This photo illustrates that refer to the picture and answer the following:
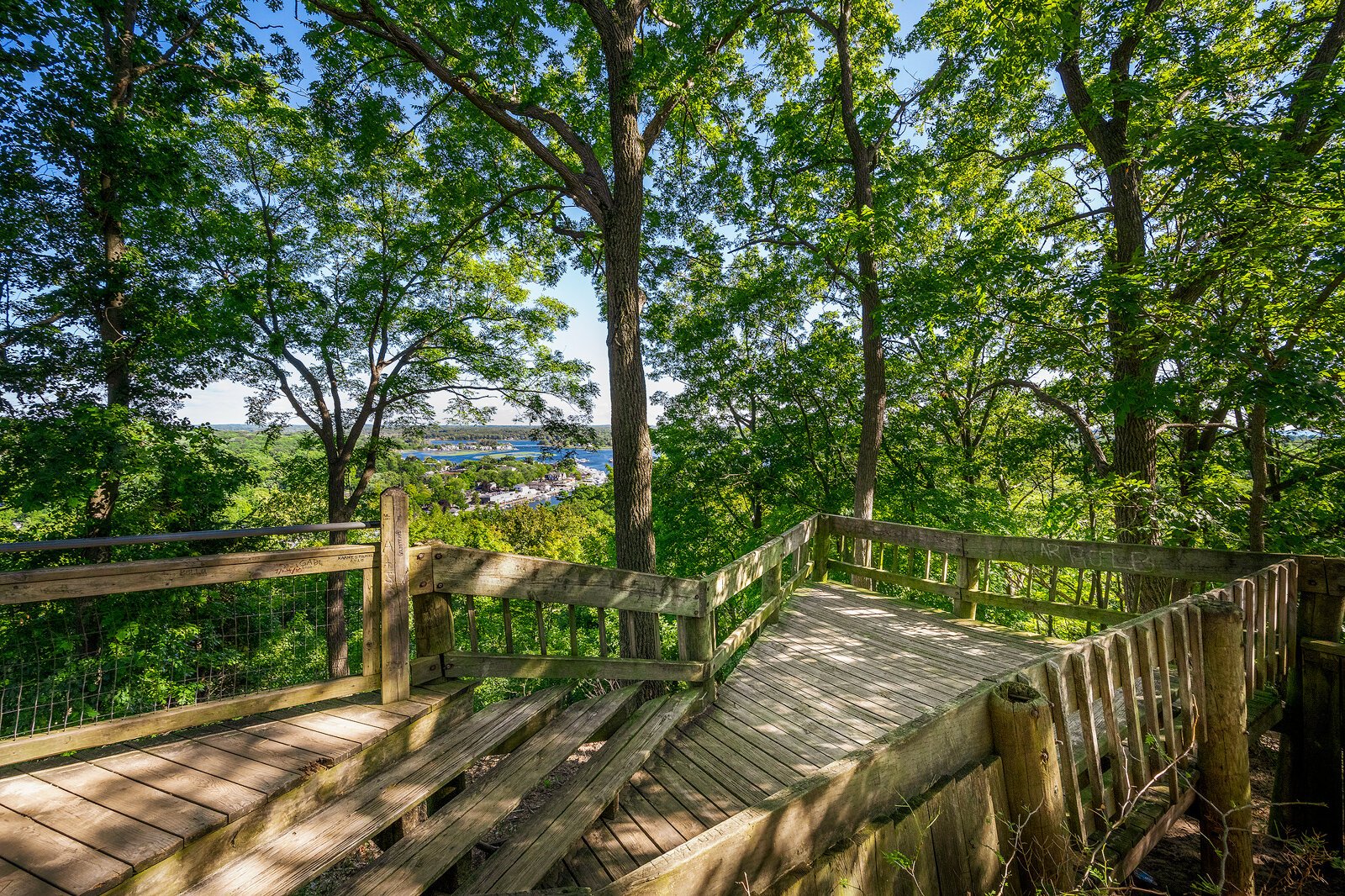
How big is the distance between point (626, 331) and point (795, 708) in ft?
14.0

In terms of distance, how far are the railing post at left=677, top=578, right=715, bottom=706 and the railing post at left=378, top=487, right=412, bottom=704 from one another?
2.01m

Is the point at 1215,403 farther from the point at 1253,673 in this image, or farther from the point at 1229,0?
the point at 1253,673

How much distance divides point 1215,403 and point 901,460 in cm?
498

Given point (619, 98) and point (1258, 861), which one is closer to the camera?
point (1258, 861)

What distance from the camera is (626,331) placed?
5.93m

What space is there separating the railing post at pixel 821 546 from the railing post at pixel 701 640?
365cm

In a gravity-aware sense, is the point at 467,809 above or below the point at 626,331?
below

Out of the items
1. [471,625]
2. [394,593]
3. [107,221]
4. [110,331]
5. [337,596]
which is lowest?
[337,596]

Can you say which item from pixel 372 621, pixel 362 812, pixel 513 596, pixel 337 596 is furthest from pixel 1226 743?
pixel 337 596

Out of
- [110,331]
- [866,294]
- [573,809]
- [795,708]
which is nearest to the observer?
[573,809]

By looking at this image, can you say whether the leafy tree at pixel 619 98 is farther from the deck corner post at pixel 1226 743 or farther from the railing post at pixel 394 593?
the deck corner post at pixel 1226 743

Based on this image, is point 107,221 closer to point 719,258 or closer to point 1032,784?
point 719,258

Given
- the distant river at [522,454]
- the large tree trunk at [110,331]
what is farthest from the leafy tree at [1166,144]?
the large tree trunk at [110,331]

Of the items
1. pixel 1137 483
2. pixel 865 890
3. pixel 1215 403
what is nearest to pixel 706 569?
pixel 1137 483
